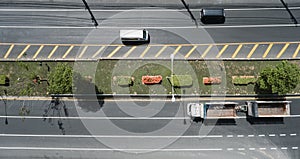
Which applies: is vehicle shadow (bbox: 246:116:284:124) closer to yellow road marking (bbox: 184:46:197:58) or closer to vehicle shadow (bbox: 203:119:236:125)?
vehicle shadow (bbox: 203:119:236:125)

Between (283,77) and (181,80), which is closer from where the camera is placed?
(283,77)

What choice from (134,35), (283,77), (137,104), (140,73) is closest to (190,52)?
(140,73)

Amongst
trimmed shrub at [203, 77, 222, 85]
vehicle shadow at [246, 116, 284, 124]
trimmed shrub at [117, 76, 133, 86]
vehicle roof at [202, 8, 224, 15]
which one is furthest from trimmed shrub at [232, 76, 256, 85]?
trimmed shrub at [117, 76, 133, 86]

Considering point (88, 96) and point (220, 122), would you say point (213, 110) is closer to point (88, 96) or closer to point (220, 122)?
point (220, 122)

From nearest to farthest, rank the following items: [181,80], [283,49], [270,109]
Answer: [270,109] → [181,80] → [283,49]

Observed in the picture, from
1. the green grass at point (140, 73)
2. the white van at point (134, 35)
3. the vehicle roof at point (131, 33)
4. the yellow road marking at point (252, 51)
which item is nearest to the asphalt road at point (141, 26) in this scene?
the yellow road marking at point (252, 51)

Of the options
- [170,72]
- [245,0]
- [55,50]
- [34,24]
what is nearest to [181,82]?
[170,72]

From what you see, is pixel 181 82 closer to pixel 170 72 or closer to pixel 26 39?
pixel 170 72
